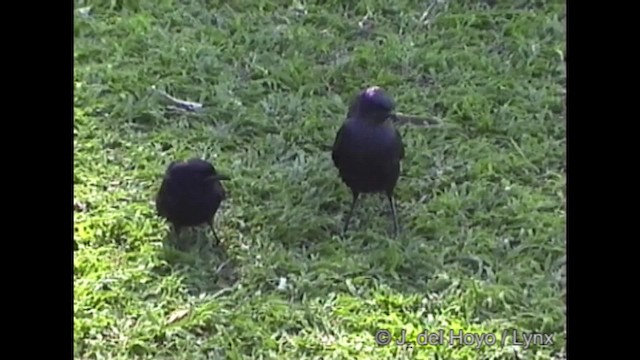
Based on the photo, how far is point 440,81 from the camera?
216 inches

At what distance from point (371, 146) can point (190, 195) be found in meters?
0.68

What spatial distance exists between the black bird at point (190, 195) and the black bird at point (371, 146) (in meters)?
0.47

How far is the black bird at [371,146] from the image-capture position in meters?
4.27

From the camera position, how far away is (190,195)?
4234 mm

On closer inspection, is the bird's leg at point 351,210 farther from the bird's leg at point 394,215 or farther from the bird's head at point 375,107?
the bird's head at point 375,107

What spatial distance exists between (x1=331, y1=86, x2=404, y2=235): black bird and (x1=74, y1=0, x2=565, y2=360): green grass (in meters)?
0.20

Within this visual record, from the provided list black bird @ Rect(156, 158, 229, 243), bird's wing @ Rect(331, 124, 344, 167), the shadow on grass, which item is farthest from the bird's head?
the shadow on grass

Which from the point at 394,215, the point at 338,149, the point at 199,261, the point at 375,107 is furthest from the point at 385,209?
the point at 199,261

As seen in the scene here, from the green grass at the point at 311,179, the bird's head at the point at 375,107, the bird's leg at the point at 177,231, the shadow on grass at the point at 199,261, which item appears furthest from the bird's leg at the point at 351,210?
the bird's leg at the point at 177,231

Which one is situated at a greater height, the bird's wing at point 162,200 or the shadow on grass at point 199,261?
the bird's wing at point 162,200

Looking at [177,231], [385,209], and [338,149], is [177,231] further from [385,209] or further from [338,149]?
[385,209]

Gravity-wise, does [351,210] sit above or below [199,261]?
above
